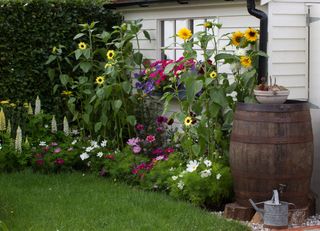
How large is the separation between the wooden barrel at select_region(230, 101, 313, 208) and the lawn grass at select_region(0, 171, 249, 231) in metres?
0.53

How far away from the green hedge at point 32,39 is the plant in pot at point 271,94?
4109 mm

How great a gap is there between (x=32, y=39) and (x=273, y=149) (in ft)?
15.2

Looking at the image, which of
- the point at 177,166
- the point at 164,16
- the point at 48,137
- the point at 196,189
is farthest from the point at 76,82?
the point at 196,189

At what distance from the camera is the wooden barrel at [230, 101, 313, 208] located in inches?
251

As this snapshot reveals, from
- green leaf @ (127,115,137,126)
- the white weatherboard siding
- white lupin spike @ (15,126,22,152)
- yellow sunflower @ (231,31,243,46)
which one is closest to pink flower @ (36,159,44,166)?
white lupin spike @ (15,126,22,152)

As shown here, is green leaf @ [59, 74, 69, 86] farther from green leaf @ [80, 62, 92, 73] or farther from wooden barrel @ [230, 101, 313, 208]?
wooden barrel @ [230, 101, 313, 208]

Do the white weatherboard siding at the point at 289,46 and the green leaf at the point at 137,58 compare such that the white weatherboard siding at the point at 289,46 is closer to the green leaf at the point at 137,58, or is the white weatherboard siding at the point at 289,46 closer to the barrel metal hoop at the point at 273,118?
the barrel metal hoop at the point at 273,118

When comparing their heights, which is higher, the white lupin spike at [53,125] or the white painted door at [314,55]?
the white painted door at [314,55]

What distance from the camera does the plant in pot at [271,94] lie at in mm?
6570

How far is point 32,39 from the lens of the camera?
9.66 meters

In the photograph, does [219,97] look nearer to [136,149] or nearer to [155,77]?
[136,149]

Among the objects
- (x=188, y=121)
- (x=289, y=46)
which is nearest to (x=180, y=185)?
(x=188, y=121)

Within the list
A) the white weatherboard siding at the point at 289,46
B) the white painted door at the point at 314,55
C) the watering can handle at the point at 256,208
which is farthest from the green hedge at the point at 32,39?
the watering can handle at the point at 256,208

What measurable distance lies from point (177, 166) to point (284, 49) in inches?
69.6
